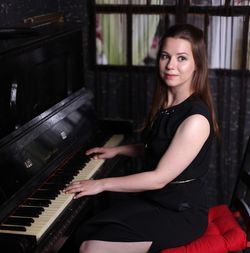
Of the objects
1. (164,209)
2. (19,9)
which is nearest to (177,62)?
(164,209)

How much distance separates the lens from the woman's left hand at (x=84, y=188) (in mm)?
1784

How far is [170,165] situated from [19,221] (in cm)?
56

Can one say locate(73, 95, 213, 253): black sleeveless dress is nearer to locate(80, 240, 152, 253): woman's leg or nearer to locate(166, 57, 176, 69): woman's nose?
locate(80, 240, 152, 253): woman's leg

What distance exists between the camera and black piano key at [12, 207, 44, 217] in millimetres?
1620

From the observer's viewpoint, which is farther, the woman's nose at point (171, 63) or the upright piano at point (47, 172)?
the woman's nose at point (171, 63)

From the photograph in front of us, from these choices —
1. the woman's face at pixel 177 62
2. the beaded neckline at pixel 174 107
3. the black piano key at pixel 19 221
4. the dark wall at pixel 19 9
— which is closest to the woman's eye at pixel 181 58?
the woman's face at pixel 177 62

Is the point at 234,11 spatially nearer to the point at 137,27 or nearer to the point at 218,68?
the point at 218,68

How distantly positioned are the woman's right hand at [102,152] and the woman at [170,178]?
29 centimetres

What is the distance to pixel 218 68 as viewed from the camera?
9.21 ft

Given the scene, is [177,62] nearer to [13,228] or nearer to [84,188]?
[84,188]

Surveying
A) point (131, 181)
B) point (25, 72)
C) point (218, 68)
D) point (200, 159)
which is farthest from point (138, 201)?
point (218, 68)

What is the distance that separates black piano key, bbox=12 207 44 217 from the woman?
0.17 metres

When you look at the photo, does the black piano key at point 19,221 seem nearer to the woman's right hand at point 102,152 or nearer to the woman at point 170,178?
the woman at point 170,178

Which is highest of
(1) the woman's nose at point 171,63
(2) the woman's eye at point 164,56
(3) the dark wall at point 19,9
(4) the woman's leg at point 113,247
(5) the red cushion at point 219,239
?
(3) the dark wall at point 19,9
